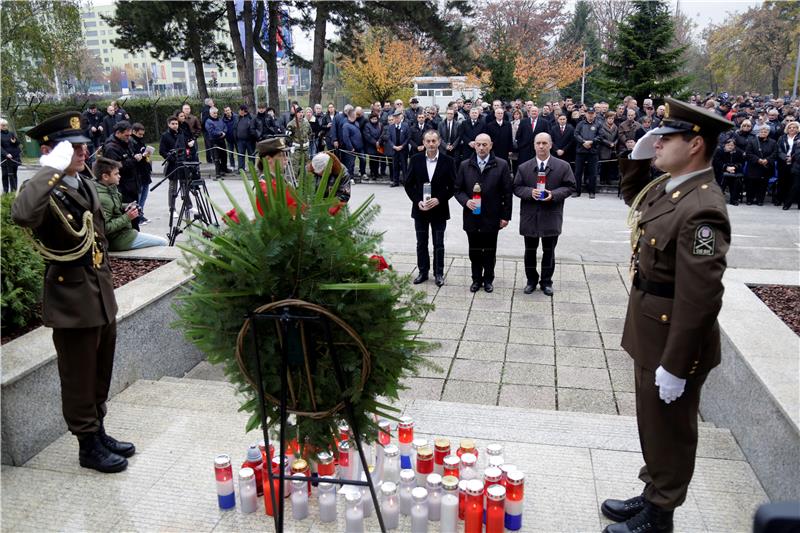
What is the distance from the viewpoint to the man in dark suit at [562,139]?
14.8 m

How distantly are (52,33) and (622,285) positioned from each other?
25.9 metres

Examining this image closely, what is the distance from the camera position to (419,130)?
15.5 metres

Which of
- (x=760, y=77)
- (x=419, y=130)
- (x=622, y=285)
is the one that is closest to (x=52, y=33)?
(x=419, y=130)

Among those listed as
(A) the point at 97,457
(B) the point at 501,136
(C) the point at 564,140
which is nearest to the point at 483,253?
(A) the point at 97,457

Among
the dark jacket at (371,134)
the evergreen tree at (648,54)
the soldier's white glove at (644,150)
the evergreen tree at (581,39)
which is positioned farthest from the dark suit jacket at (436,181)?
the evergreen tree at (581,39)

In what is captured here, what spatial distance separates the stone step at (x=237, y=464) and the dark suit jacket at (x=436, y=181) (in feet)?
12.2

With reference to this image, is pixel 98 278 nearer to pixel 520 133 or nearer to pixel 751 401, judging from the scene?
pixel 751 401

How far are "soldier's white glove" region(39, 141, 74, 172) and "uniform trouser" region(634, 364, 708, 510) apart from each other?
3.21m

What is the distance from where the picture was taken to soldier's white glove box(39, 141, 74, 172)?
11.1 ft

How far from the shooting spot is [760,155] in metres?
13.4

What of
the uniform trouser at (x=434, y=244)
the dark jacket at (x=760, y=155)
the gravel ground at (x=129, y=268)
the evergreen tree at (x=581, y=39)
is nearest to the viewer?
the gravel ground at (x=129, y=268)

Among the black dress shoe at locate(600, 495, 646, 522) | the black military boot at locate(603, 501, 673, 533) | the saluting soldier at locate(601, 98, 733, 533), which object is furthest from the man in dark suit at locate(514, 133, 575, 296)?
the black military boot at locate(603, 501, 673, 533)

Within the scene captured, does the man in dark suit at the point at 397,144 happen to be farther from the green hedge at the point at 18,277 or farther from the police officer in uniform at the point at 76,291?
the police officer in uniform at the point at 76,291

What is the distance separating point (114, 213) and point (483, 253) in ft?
13.8
